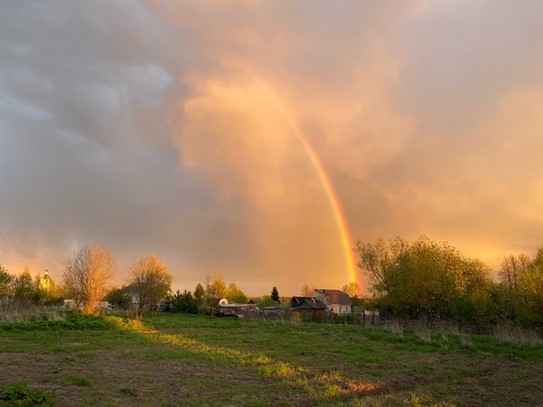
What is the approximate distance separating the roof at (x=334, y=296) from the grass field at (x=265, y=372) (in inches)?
3210

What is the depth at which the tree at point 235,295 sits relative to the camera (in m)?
121

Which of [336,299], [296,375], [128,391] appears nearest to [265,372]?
[296,375]

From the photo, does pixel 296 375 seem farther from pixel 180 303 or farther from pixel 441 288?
pixel 180 303

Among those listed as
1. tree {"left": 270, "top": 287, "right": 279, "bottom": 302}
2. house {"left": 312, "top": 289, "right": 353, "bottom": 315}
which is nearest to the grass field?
house {"left": 312, "top": 289, "right": 353, "bottom": 315}

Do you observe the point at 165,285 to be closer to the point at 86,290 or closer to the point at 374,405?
the point at 86,290

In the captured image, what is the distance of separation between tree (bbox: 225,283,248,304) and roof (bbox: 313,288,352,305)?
25572mm

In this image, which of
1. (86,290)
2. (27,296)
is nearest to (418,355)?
(86,290)

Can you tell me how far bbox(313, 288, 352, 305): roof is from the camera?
339 ft

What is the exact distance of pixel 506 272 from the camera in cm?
5916

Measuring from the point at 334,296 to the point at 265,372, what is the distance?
9811 cm

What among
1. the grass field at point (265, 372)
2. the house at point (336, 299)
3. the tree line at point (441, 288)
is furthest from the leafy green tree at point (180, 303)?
the house at point (336, 299)

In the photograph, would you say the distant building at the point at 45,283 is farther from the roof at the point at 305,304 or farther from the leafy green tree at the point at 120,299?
the roof at the point at 305,304

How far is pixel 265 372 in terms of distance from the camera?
12555 millimetres

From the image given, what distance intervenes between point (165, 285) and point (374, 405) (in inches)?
1909
